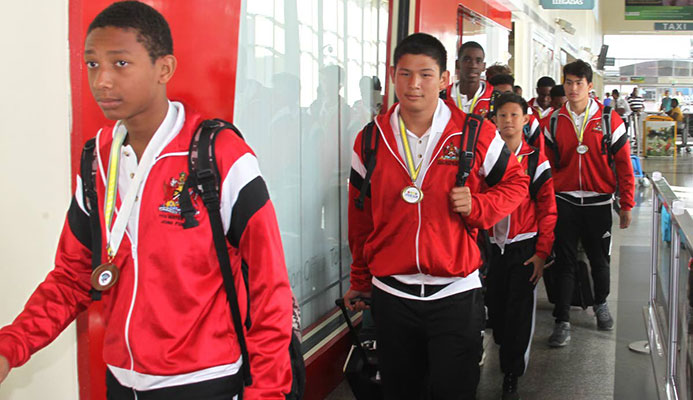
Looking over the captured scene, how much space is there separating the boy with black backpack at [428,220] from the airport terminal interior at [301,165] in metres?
0.44

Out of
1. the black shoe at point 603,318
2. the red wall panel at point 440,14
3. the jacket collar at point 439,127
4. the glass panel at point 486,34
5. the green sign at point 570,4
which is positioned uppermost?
the green sign at point 570,4

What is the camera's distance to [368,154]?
314 centimetres

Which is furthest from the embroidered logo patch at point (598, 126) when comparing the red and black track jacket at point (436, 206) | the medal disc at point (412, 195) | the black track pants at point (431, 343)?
the medal disc at point (412, 195)

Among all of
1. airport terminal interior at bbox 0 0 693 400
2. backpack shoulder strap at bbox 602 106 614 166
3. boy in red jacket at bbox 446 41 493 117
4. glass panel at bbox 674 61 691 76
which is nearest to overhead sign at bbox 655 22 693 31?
glass panel at bbox 674 61 691 76

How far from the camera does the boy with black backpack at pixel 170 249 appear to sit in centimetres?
177

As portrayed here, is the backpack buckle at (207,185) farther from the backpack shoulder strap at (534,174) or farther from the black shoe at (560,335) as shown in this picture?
the black shoe at (560,335)

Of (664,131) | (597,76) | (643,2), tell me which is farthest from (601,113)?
(597,76)

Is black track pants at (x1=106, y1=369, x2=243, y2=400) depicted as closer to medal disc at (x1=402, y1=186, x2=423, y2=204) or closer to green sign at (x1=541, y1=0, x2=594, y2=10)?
medal disc at (x1=402, y1=186, x2=423, y2=204)

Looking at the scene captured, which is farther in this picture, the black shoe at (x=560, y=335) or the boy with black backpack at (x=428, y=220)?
the black shoe at (x=560, y=335)

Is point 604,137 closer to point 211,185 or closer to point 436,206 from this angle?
point 436,206

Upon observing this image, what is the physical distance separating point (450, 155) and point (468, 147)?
77 mm

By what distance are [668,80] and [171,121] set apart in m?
44.8

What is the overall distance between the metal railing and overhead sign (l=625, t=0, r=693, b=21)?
30.6 metres

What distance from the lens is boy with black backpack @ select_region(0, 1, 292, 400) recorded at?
1774 millimetres
